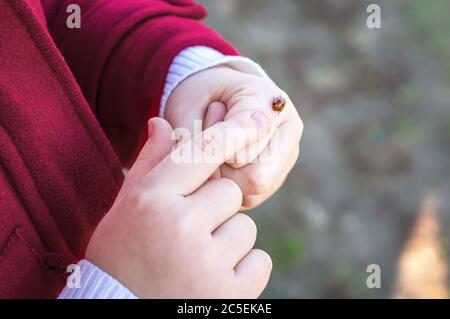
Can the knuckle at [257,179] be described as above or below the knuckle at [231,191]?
below

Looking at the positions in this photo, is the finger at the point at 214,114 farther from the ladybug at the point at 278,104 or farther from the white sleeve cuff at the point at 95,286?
the white sleeve cuff at the point at 95,286

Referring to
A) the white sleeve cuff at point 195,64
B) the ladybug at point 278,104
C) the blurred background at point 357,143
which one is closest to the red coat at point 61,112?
the white sleeve cuff at point 195,64

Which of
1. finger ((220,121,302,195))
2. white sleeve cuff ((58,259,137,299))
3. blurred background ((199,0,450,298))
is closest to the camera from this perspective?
white sleeve cuff ((58,259,137,299))

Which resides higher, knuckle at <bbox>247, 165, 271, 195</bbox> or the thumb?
the thumb

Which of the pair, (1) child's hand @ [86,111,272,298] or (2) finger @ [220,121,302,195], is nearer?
(1) child's hand @ [86,111,272,298]

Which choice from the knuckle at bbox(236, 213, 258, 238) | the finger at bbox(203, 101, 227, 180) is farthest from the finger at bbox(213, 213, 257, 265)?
the finger at bbox(203, 101, 227, 180)

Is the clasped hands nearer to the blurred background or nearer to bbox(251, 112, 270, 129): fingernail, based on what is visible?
bbox(251, 112, 270, 129): fingernail
